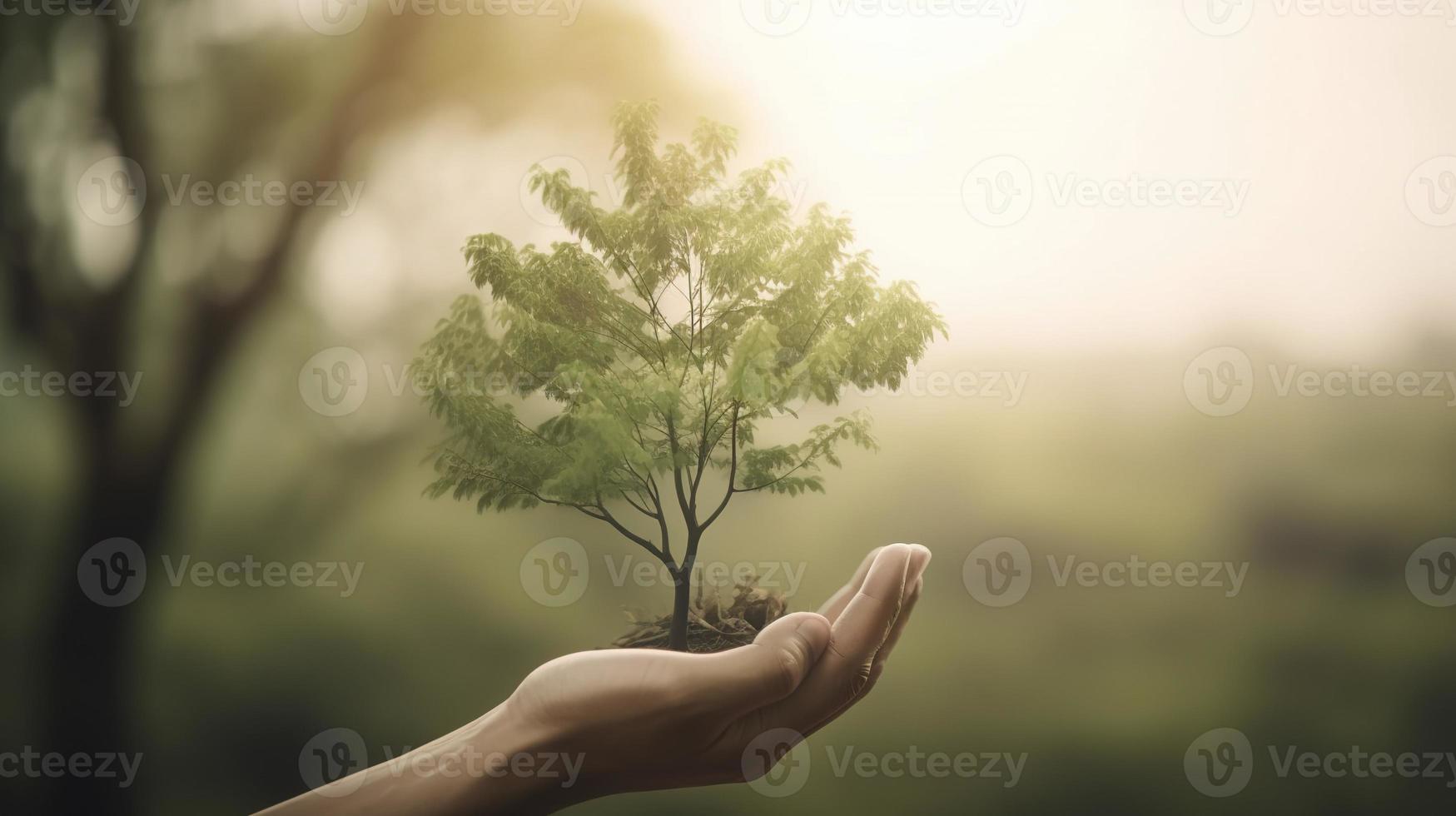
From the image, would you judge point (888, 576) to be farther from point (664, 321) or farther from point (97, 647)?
point (97, 647)

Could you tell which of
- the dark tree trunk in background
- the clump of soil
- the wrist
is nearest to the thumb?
the clump of soil

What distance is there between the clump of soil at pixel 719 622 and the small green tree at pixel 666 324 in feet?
0.33

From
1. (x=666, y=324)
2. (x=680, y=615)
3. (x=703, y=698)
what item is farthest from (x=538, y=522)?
(x=703, y=698)

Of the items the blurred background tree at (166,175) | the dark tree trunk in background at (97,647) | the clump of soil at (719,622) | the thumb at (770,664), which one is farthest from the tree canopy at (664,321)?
the dark tree trunk in background at (97,647)

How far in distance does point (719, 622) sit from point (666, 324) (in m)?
1.35

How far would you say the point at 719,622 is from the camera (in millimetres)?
3711

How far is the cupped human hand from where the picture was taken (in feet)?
10.2

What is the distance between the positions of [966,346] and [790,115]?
1.68 metres

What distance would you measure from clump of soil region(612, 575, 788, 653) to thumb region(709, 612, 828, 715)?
17.8 inches

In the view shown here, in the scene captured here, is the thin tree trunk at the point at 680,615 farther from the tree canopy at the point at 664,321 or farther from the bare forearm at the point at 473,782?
the bare forearm at the point at 473,782

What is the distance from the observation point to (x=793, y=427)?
4.75 meters

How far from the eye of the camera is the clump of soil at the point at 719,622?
3664 millimetres

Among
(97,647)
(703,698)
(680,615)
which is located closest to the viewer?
(703,698)

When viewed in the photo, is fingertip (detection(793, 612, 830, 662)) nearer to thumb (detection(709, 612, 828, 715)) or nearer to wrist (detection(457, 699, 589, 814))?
thumb (detection(709, 612, 828, 715))
